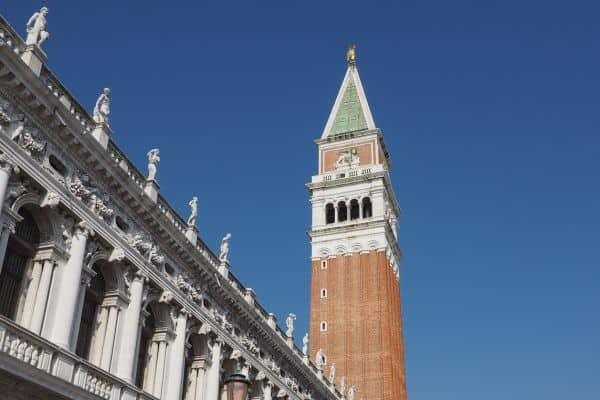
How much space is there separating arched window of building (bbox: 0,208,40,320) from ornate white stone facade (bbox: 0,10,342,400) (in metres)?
0.04

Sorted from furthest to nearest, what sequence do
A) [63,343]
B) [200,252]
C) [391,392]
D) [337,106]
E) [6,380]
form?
[337,106] → [391,392] → [200,252] → [63,343] → [6,380]

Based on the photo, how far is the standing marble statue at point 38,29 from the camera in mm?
22016

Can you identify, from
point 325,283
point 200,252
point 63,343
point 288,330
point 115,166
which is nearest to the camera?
point 63,343

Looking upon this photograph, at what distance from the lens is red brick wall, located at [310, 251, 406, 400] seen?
63.3 m

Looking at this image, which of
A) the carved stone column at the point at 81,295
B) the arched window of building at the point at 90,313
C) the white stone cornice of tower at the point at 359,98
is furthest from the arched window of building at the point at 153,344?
the white stone cornice of tower at the point at 359,98

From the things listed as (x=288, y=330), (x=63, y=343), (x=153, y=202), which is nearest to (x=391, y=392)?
(x=288, y=330)

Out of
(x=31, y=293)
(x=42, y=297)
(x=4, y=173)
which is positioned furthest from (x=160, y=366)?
(x=4, y=173)

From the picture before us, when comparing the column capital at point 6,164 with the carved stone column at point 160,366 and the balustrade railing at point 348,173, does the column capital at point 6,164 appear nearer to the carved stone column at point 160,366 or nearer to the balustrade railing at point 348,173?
the carved stone column at point 160,366

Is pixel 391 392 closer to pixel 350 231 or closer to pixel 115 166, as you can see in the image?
pixel 350 231

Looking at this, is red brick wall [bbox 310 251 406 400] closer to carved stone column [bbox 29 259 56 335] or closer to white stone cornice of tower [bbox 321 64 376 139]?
white stone cornice of tower [bbox 321 64 376 139]

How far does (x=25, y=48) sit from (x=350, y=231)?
167 ft

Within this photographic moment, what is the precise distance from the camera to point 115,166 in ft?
80.8

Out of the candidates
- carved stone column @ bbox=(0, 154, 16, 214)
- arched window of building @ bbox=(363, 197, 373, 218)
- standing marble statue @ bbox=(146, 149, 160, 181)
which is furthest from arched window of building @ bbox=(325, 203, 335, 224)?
carved stone column @ bbox=(0, 154, 16, 214)

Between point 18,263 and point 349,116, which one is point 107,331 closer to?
point 18,263
